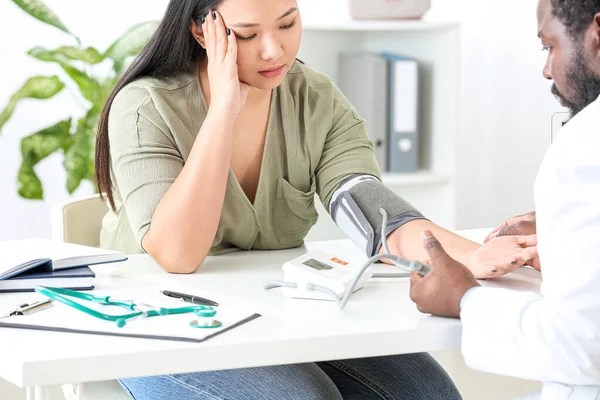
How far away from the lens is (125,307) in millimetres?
1260

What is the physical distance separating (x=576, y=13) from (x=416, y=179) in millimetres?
1878

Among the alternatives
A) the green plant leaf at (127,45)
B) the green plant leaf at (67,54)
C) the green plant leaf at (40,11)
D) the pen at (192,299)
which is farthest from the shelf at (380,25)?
the pen at (192,299)

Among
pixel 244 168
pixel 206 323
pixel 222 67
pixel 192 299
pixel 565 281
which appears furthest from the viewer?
pixel 244 168

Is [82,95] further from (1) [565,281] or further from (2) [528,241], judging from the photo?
(1) [565,281]

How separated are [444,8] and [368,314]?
2361mm

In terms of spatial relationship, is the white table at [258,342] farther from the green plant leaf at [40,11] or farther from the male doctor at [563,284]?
the green plant leaf at [40,11]

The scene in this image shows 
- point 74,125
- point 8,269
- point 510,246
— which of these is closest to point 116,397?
point 8,269

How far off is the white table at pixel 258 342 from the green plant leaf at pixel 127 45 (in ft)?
5.75

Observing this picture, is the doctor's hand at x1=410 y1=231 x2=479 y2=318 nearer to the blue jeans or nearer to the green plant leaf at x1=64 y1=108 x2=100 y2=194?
the blue jeans

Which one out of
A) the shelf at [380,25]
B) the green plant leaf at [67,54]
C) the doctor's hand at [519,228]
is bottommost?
the doctor's hand at [519,228]

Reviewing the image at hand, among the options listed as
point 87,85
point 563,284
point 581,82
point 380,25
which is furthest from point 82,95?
point 563,284

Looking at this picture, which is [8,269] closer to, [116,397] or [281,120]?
[116,397]

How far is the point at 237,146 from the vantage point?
1.78 m

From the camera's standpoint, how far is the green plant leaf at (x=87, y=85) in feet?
9.93
